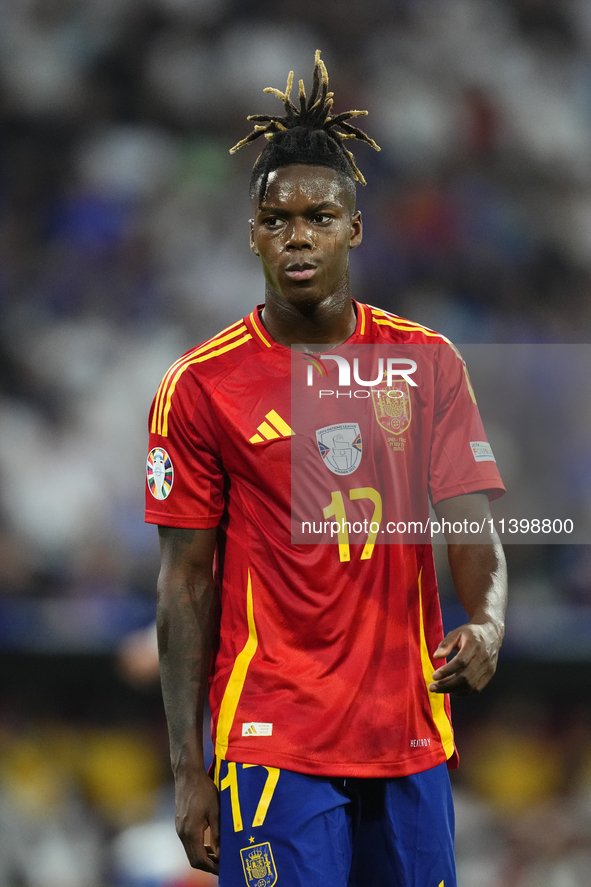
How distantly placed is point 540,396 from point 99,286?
2420 millimetres

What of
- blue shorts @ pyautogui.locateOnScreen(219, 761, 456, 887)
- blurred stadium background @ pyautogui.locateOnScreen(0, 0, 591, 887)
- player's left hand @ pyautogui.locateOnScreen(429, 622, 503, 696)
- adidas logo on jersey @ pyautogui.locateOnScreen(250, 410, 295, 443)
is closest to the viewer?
player's left hand @ pyautogui.locateOnScreen(429, 622, 503, 696)

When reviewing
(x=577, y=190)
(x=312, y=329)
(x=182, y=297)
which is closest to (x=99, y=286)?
(x=182, y=297)

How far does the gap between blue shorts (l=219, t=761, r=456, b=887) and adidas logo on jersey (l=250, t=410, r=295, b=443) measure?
0.68m

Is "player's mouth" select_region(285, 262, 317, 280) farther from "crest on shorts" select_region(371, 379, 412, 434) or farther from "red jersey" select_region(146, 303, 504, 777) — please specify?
"crest on shorts" select_region(371, 379, 412, 434)

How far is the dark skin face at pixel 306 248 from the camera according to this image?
90.7 inches

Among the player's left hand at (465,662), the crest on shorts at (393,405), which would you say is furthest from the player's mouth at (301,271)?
the player's left hand at (465,662)

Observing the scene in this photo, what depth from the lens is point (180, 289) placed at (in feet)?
18.7

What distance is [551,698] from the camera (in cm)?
459

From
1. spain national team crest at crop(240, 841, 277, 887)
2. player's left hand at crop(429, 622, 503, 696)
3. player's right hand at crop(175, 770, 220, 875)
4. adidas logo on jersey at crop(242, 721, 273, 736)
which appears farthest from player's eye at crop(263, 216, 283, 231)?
spain national team crest at crop(240, 841, 277, 887)

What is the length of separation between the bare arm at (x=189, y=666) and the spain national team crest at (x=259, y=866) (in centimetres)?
10

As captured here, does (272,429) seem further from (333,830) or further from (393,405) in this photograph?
(333,830)

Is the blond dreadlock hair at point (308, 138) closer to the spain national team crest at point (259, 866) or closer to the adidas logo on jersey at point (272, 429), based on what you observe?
the adidas logo on jersey at point (272, 429)

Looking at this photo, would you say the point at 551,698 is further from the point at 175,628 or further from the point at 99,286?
the point at 99,286

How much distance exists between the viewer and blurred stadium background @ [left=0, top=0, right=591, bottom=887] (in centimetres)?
443
